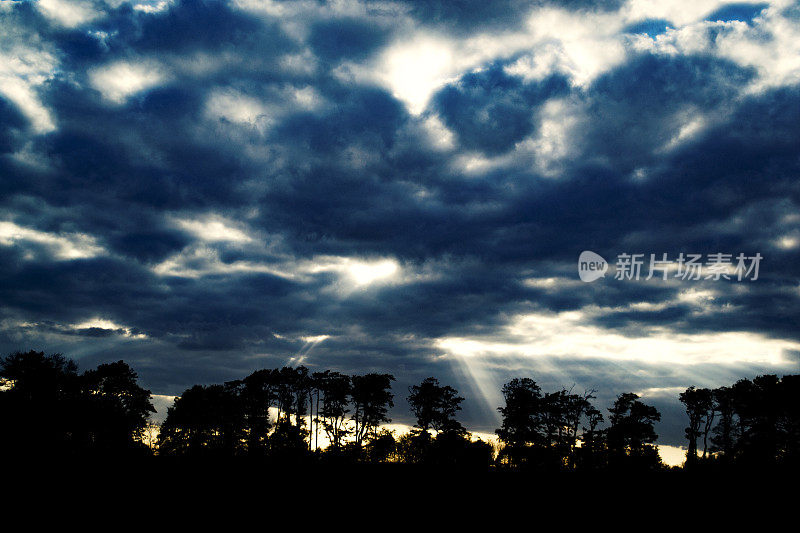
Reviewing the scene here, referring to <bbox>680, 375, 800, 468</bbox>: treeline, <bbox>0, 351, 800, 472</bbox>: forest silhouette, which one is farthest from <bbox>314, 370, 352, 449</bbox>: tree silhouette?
<bbox>680, 375, 800, 468</bbox>: treeline

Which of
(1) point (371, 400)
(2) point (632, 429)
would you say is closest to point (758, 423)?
(2) point (632, 429)

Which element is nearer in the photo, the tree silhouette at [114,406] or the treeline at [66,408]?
the treeline at [66,408]

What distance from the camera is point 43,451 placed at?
5134cm

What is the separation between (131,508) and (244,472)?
7.72 meters

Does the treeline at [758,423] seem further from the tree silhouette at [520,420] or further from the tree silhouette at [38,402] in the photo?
the tree silhouette at [38,402]

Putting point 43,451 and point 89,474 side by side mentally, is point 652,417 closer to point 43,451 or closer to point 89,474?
point 89,474

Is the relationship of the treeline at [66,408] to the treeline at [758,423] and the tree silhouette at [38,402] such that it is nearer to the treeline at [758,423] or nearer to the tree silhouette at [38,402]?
the tree silhouette at [38,402]

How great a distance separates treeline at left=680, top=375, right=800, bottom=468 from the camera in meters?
59.9

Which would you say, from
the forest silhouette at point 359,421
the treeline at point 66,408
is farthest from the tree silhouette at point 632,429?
the treeline at point 66,408

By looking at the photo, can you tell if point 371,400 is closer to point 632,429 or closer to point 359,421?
point 359,421

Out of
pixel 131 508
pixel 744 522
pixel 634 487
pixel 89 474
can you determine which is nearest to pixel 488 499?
pixel 634 487

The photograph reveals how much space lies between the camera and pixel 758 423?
6544 cm

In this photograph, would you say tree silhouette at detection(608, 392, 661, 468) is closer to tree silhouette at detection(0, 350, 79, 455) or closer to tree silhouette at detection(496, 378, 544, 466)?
tree silhouette at detection(496, 378, 544, 466)

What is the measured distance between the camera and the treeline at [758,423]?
5988cm
